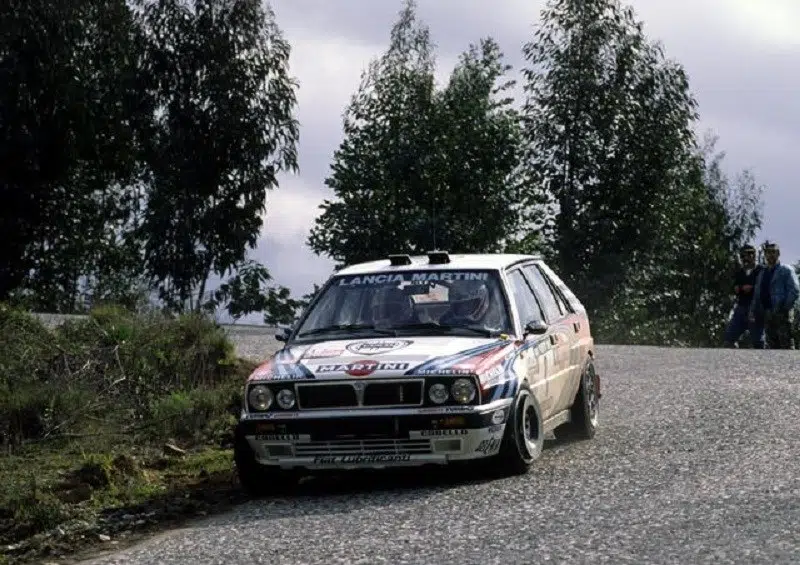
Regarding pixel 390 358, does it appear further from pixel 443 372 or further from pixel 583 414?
pixel 583 414

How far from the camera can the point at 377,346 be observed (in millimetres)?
12352

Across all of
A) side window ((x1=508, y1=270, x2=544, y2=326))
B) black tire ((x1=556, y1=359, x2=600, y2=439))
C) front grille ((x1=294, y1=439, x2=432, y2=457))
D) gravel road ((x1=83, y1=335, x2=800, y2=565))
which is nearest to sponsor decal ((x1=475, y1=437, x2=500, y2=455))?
gravel road ((x1=83, y1=335, x2=800, y2=565))

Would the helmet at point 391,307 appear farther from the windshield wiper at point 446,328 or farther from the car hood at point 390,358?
→ the car hood at point 390,358

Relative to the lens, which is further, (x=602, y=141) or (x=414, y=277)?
(x=602, y=141)

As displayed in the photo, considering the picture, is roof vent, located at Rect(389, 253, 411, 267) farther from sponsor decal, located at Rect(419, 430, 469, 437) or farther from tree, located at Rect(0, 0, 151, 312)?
tree, located at Rect(0, 0, 151, 312)

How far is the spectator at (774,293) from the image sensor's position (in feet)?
86.8

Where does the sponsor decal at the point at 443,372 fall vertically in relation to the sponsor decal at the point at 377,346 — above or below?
below

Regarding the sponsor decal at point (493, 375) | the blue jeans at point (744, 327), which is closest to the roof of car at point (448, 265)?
the sponsor decal at point (493, 375)

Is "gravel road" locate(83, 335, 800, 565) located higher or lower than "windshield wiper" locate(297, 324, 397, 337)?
lower

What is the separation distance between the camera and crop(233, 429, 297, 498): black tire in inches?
477

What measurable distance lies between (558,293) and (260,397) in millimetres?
3654

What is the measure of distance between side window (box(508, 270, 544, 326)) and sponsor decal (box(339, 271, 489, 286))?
31 cm

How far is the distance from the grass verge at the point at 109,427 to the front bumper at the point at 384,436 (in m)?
0.78

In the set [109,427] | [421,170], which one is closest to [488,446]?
[109,427]
